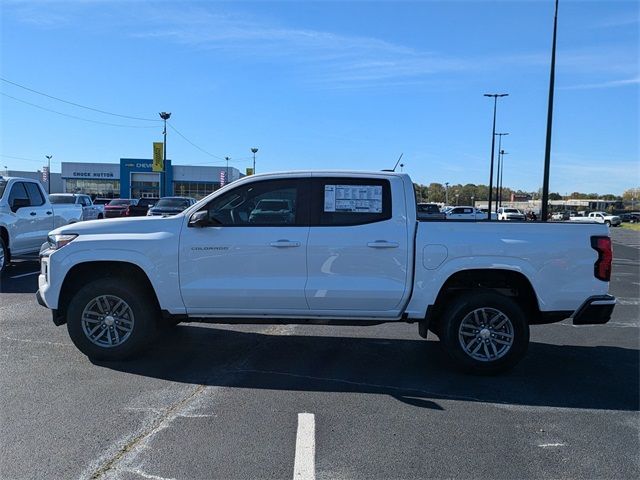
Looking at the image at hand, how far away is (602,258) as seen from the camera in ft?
17.9

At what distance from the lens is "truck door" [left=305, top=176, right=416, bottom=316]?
5.45 metres

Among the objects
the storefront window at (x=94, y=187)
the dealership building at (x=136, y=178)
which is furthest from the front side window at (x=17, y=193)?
the storefront window at (x=94, y=187)

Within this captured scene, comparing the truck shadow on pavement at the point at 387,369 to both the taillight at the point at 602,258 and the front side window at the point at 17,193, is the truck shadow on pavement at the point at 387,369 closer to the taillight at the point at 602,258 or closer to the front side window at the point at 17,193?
the taillight at the point at 602,258

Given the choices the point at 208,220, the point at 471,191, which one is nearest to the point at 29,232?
the point at 208,220

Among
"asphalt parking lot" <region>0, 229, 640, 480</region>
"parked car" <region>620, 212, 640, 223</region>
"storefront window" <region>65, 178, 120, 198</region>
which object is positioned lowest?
"asphalt parking lot" <region>0, 229, 640, 480</region>

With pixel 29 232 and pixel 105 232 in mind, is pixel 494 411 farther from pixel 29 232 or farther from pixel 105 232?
pixel 29 232

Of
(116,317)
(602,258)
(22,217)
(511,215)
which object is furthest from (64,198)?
(511,215)

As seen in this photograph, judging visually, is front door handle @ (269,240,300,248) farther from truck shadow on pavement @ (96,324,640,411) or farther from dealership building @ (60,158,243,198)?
dealership building @ (60,158,243,198)

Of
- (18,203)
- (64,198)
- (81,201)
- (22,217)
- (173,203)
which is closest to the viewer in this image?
(18,203)

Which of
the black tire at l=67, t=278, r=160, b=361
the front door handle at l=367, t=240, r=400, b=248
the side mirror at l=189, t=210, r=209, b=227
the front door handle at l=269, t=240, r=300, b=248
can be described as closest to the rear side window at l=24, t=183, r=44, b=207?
the black tire at l=67, t=278, r=160, b=361

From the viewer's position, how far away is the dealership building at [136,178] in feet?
259

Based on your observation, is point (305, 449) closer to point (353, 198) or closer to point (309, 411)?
point (309, 411)

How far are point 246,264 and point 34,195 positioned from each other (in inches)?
352

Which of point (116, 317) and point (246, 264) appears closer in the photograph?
point (246, 264)
